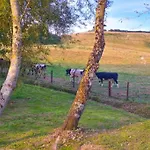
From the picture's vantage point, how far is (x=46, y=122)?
50.2ft

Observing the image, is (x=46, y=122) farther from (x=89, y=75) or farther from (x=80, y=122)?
(x=89, y=75)

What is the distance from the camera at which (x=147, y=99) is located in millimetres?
25906

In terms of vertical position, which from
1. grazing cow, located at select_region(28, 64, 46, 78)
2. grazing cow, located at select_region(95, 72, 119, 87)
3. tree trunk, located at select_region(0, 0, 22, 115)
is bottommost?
grazing cow, located at select_region(95, 72, 119, 87)

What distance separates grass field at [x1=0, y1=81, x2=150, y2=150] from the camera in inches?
451

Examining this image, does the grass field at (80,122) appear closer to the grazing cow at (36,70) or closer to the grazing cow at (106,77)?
the grazing cow at (36,70)

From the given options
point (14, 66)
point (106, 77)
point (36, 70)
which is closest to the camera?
point (14, 66)

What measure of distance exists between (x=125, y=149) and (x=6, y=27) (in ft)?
27.1

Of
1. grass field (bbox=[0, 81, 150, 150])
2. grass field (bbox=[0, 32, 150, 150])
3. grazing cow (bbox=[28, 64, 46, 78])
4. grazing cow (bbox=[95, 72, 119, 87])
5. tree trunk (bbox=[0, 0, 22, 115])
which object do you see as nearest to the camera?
grass field (bbox=[0, 32, 150, 150])

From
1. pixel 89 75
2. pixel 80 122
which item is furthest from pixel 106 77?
pixel 89 75

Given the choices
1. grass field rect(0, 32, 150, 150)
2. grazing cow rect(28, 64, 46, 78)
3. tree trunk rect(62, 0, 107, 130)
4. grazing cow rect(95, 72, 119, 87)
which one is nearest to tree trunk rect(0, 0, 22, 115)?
grass field rect(0, 32, 150, 150)

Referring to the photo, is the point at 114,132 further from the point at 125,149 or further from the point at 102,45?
the point at 102,45

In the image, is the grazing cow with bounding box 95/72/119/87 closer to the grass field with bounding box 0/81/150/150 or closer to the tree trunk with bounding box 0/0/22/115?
the grass field with bounding box 0/81/150/150

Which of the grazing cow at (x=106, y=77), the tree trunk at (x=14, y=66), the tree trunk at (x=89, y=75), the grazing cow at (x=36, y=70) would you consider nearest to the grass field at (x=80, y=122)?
the tree trunk at (x=89, y=75)

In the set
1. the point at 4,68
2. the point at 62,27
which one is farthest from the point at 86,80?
the point at 4,68
